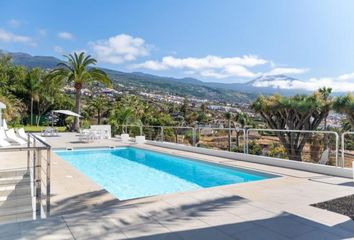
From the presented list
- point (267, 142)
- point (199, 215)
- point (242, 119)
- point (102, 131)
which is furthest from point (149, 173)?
point (242, 119)

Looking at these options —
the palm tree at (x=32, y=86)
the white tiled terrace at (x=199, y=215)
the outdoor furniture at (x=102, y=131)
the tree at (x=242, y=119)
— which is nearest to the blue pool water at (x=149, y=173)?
the white tiled terrace at (x=199, y=215)

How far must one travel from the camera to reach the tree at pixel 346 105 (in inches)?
874

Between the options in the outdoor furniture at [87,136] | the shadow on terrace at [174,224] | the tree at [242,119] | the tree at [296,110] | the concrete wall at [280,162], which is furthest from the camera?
the tree at [242,119]

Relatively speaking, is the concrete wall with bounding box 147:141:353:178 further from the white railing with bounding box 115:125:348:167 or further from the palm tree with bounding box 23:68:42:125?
the palm tree with bounding box 23:68:42:125

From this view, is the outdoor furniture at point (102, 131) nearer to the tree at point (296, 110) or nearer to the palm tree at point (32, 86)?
the tree at point (296, 110)

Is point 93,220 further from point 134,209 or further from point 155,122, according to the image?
point 155,122

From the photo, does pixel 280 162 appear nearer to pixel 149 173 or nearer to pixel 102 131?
pixel 149 173

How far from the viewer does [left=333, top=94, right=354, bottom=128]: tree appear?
2219 cm

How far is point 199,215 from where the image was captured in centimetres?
439

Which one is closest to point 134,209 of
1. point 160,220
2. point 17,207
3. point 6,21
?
point 160,220

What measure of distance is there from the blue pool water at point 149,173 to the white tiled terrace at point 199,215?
6.09 feet

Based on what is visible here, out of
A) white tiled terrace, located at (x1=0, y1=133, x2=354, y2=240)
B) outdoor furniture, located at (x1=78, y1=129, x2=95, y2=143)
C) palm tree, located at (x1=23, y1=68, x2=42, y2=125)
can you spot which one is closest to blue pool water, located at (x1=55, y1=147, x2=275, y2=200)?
white tiled terrace, located at (x1=0, y1=133, x2=354, y2=240)

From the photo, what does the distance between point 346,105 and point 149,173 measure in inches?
723

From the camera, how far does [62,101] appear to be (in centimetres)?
4359
